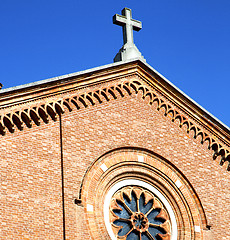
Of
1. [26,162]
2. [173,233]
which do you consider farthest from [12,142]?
[173,233]

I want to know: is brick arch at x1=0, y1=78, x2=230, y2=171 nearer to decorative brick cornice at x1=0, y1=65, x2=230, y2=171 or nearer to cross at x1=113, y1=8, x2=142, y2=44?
decorative brick cornice at x1=0, y1=65, x2=230, y2=171

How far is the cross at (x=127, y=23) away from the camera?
22.6 metres

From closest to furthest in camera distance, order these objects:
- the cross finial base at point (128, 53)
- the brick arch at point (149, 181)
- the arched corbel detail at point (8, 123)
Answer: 1. the arched corbel detail at point (8, 123)
2. the brick arch at point (149, 181)
3. the cross finial base at point (128, 53)

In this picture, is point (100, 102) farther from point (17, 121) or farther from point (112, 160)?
point (17, 121)

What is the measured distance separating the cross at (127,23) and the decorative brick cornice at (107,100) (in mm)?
1935

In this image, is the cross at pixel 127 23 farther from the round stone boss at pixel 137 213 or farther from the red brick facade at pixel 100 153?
the round stone boss at pixel 137 213

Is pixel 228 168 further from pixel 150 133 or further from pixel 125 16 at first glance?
pixel 125 16

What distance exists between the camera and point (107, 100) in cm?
2053

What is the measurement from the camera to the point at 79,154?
19125 millimetres

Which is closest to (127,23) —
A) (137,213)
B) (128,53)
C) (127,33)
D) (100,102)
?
(127,33)

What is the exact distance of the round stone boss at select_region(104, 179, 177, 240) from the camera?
62.7ft

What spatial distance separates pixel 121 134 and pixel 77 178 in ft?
7.67

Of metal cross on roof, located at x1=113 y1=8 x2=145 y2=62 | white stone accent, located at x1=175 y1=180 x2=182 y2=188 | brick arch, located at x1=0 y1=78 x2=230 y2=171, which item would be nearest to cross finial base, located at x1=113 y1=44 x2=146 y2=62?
metal cross on roof, located at x1=113 y1=8 x2=145 y2=62

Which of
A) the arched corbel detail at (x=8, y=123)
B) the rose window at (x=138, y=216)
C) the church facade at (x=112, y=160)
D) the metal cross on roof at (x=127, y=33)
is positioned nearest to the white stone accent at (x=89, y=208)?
the church facade at (x=112, y=160)
